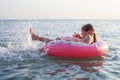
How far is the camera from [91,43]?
10.5 metres

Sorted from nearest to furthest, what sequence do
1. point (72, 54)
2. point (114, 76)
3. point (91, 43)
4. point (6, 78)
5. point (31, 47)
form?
A: point (6, 78)
point (114, 76)
point (72, 54)
point (91, 43)
point (31, 47)

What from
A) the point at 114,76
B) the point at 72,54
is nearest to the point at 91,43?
the point at 72,54

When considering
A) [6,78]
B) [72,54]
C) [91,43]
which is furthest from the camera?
[91,43]

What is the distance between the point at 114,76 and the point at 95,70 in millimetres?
893

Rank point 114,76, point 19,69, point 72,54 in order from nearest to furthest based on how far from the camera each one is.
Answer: point 114,76 → point 19,69 → point 72,54

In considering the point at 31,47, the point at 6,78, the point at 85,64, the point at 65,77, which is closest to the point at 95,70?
the point at 85,64

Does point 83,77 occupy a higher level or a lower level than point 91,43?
lower

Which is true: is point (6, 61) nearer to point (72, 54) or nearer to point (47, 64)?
point (47, 64)

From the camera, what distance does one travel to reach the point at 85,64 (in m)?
9.28

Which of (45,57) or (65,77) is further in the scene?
(45,57)

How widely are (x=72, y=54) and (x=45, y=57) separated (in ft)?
3.69

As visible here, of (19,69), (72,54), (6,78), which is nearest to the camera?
(6,78)

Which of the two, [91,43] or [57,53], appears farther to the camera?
[91,43]

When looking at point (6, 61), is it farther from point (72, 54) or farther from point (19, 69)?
point (72, 54)
